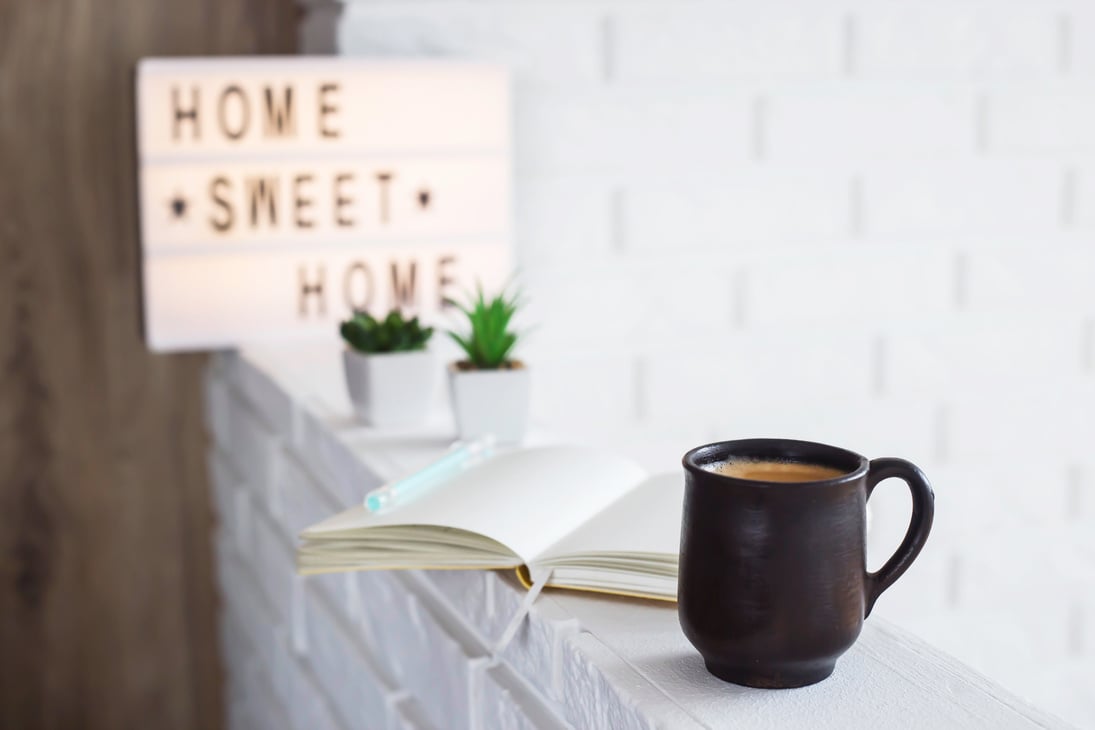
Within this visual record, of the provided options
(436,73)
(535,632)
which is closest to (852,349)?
(436,73)

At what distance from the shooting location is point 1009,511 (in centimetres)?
187

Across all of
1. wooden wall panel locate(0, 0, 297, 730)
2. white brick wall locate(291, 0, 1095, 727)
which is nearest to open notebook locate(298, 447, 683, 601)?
white brick wall locate(291, 0, 1095, 727)

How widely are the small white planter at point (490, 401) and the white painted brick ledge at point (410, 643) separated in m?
0.04

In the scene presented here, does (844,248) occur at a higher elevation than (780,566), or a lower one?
higher

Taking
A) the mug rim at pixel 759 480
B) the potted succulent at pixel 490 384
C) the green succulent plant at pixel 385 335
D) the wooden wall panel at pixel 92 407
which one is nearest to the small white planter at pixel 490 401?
the potted succulent at pixel 490 384

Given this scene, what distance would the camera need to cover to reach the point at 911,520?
0.56 m

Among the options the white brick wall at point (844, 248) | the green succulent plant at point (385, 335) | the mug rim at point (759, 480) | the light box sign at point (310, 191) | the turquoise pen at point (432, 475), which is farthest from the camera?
the white brick wall at point (844, 248)

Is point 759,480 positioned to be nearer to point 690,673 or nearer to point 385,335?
point 690,673

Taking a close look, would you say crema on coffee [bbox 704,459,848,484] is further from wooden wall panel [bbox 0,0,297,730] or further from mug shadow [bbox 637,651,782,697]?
wooden wall panel [bbox 0,0,297,730]

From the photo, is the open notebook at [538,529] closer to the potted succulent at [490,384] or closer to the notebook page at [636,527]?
the notebook page at [636,527]

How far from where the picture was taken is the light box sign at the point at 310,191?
1.38 meters

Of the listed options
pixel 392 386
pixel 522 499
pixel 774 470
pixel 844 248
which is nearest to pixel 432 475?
pixel 522 499

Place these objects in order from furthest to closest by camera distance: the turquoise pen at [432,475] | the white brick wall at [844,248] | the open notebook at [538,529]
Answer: the white brick wall at [844,248] < the turquoise pen at [432,475] < the open notebook at [538,529]

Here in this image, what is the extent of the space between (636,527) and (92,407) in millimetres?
1022
